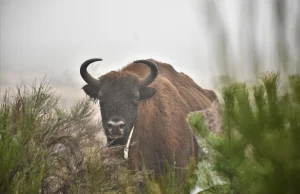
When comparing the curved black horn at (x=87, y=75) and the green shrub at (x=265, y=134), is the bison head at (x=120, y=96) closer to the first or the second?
the curved black horn at (x=87, y=75)

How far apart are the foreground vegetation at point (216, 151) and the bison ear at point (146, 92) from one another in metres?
2.67

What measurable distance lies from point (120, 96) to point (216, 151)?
22.3 feet

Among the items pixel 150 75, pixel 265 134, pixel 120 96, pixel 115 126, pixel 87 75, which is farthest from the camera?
pixel 87 75

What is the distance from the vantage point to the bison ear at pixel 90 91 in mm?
10558

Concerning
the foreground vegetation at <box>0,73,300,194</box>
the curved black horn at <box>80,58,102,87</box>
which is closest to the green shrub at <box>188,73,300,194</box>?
the foreground vegetation at <box>0,73,300,194</box>

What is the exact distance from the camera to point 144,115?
1000 centimetres

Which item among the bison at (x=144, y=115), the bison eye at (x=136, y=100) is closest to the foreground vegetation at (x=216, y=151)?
the bison at (x=144, y=115)

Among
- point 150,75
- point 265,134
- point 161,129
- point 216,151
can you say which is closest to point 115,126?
point 161,129

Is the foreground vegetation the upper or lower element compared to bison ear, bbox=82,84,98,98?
lower

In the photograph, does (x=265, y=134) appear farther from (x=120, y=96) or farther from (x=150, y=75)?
(x=150, y=75)

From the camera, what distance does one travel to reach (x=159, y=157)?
9.76 m

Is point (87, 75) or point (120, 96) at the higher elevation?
point (87, 75)

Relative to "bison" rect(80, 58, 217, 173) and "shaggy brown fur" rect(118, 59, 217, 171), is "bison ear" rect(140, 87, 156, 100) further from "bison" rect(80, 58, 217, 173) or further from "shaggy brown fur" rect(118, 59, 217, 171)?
"shaggy brown fur" rect(118, 59, 217, 171)

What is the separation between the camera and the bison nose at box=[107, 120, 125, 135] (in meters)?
9.10
